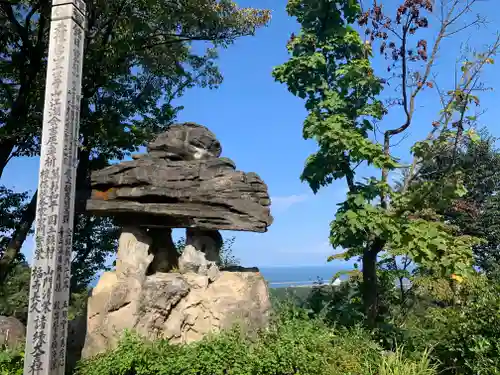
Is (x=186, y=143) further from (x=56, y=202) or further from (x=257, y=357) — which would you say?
(x=257, y=357)

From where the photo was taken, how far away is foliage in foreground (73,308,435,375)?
16.3 feet

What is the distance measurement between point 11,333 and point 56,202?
3417 mm

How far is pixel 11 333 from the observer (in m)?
6.82

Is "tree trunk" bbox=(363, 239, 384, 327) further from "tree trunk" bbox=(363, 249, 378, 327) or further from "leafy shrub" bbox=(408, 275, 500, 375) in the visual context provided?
"leafy shrub" bbox=(408, 275, 500, 375)

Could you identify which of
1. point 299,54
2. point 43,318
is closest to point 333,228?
point 299,54

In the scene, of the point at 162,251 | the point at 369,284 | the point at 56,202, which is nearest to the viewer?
the point at 56,202

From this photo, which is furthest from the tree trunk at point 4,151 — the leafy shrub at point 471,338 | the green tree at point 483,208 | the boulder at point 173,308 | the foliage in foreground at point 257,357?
the green tree at point 483,208

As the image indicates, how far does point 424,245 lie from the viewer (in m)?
5.62

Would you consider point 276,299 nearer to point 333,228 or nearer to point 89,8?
point 333,228

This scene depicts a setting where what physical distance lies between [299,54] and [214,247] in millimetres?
3769

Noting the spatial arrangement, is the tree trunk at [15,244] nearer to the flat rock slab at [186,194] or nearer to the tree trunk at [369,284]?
the flat rock slab at [186,194]

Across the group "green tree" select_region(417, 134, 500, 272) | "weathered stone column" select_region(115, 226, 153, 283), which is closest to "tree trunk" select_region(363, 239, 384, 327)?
"weathered stone column" select_region(115, 226, 153, 283)

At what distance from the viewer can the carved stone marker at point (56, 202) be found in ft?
15.3

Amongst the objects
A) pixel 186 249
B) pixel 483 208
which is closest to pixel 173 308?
pixel 186 249
